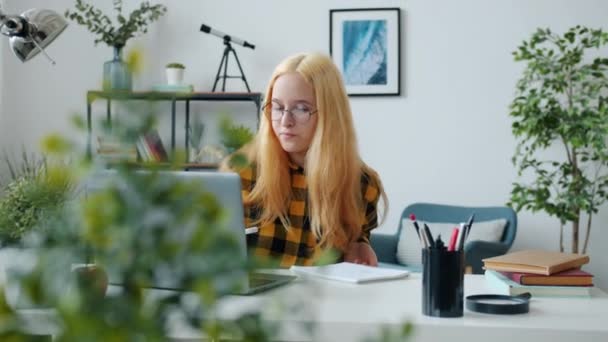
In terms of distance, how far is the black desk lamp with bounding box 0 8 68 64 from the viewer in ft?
9.12

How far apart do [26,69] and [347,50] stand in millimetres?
1913

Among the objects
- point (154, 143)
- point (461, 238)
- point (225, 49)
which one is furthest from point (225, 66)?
point (154, 143)

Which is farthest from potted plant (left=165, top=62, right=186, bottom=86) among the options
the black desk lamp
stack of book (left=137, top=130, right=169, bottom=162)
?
stack of book (left=137, top=130, right=169, bottom=162)

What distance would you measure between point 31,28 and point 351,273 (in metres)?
1.40

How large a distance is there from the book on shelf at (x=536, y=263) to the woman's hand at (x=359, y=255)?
1.48 feet

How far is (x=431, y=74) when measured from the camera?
513 cm

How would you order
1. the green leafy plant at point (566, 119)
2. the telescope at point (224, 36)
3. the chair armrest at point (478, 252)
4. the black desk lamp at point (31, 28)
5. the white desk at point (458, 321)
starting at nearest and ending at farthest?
the white desk at point (458, 321)
the black desk lamp at point (31, 28)
the chair armrest at point (478, 252)
the green leafy plant at point (566, 119)
the telescope at point (224, 36)

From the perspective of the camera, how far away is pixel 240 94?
496 centimetres

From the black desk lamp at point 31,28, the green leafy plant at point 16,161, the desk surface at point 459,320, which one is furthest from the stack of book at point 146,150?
the green leafy plant at point 16,161

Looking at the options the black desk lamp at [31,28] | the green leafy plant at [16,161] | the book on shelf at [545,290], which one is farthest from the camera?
the green leafy plant at [16,161]

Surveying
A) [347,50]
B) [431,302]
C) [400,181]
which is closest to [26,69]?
[347,50]

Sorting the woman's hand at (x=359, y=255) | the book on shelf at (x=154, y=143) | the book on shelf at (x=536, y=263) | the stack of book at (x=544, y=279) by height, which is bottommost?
the woman's hand at (x=359, y=255)

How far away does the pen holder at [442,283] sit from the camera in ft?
5.17

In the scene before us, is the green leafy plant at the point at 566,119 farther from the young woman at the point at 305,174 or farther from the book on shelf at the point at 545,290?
the book on shelf at the point at 545,290
